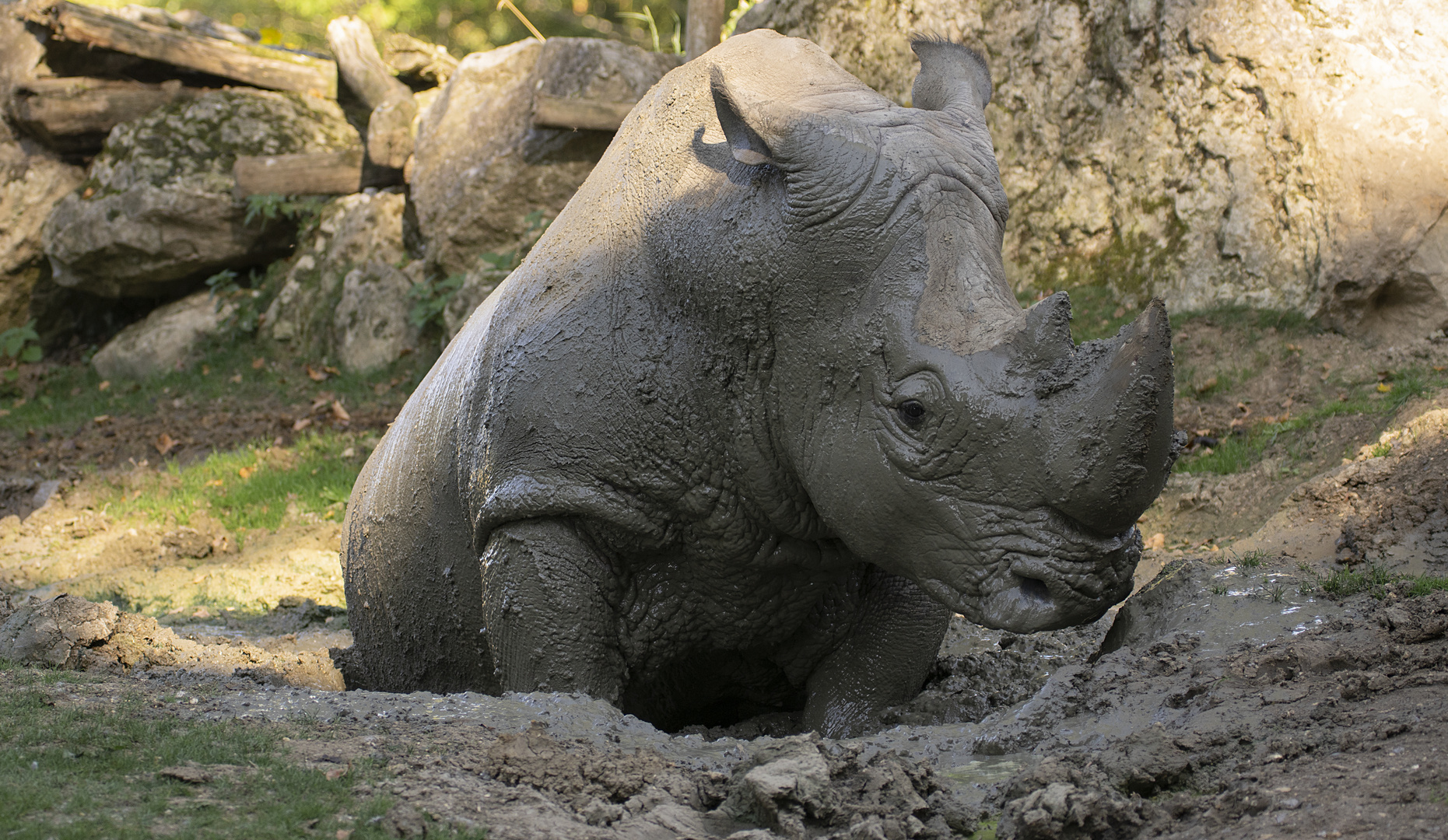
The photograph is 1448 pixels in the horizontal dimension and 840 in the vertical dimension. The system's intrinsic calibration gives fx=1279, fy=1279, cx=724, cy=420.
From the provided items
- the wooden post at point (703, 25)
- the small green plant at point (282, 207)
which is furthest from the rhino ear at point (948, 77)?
the small green plant at point (282, 207)

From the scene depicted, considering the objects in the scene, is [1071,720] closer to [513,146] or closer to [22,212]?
[513,146]

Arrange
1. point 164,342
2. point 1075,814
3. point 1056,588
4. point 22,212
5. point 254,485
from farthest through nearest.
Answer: point 22,212 → point 164,342 → point 254,485 → point 1056,588 → point 1075,814

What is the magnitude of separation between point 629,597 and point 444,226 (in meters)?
7.42

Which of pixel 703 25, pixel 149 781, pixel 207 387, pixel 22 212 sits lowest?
pixel 207 387

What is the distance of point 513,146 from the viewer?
1058 cm

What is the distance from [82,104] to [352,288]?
394 centimetres

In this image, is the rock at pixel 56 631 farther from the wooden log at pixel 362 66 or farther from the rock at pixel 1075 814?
the wooden log at pixel 362 66

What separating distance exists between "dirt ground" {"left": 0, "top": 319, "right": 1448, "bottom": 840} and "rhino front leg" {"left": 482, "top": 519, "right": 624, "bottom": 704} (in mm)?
255

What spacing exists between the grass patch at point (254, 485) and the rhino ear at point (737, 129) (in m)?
5.43

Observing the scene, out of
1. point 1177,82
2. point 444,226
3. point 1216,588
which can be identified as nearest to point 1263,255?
point 1177,82

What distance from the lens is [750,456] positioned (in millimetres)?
3682

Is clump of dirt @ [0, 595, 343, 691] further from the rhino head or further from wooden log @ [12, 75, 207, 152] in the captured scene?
wooden log @ [12, 75, 207, 152]

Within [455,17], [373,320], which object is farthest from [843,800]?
[455,17]

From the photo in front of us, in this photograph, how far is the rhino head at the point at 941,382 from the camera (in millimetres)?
2938
